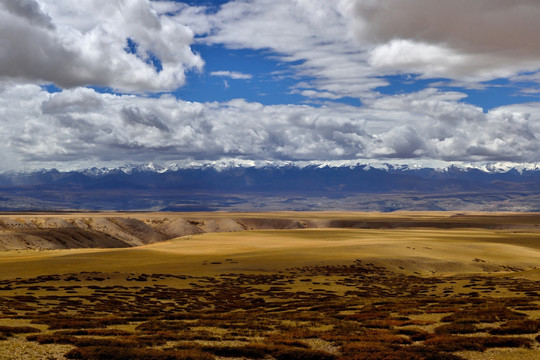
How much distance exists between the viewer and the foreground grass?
21.5 metres

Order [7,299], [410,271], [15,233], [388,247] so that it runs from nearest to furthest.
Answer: [7,299] → [410,271] → [388,247] → [15,233]

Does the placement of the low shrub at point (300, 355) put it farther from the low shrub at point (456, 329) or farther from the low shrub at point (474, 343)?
the low shrub at point (456, 329)

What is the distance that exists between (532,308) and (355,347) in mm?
17959

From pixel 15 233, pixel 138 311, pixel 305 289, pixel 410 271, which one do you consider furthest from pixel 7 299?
pixel 15 233

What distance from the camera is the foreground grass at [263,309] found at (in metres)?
21.5

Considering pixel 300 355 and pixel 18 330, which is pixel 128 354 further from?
pixel 18 330

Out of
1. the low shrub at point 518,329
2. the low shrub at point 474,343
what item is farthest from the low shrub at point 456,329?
the low shrub at point 474,343

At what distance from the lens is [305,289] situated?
56.8 meters

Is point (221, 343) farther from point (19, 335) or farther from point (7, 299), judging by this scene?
point (7, 299)

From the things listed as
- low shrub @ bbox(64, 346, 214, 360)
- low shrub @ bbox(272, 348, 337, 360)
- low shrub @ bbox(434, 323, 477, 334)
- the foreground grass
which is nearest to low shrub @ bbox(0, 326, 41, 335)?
the foreground grass

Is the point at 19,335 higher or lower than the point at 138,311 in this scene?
higher

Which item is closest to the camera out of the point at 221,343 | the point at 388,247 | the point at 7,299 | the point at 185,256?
the point at 221,343

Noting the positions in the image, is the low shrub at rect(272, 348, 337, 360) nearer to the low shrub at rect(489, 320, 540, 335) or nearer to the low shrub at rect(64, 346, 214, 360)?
the low shrub at rect(64, 346, 214, 360)

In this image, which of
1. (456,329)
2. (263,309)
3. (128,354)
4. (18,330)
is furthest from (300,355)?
(263,309)
